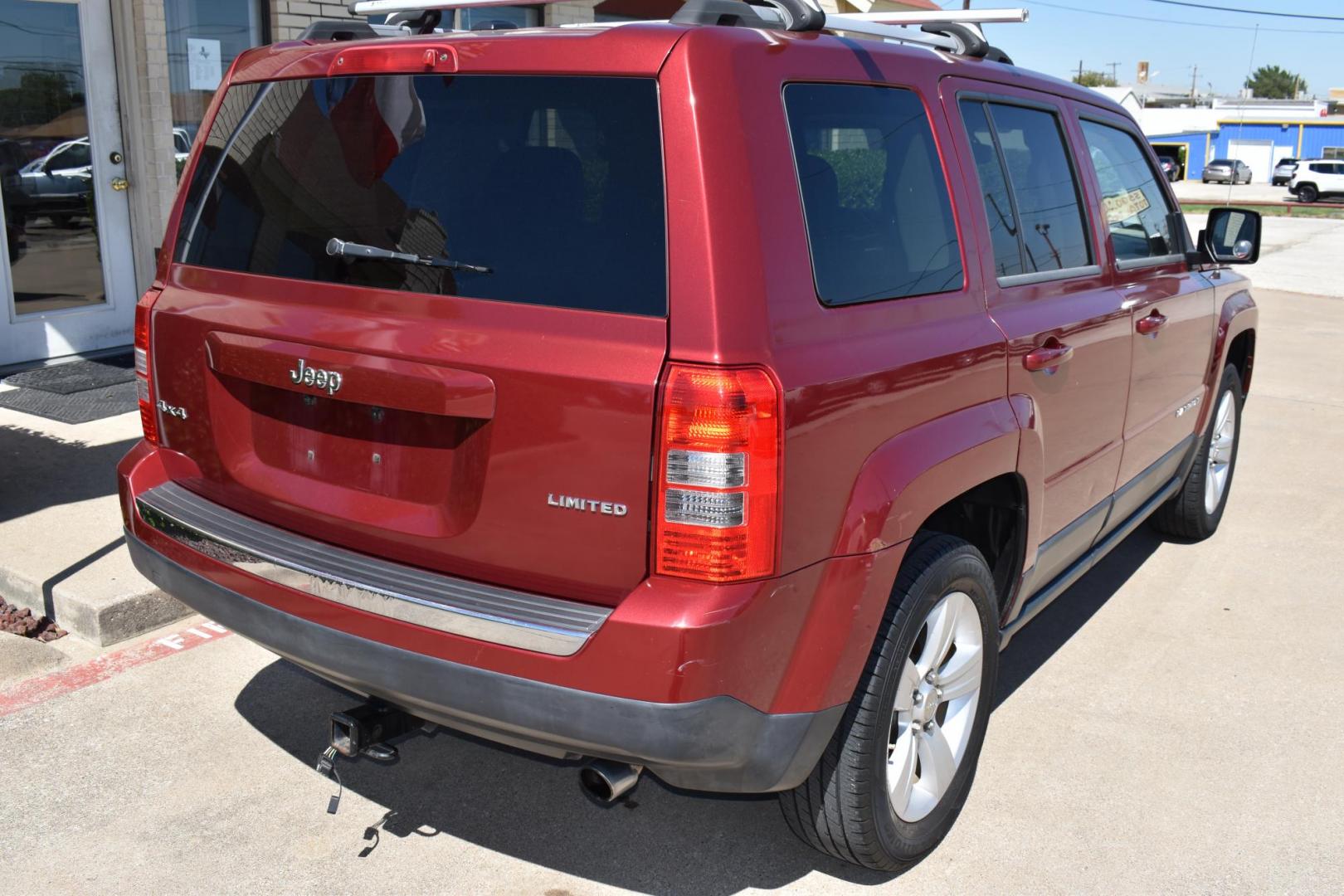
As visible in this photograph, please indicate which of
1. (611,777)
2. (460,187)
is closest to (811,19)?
(460,187)

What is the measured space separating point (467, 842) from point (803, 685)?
3.99 feet

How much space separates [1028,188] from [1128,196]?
103 centimetres

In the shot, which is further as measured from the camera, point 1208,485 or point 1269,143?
point 1269,143

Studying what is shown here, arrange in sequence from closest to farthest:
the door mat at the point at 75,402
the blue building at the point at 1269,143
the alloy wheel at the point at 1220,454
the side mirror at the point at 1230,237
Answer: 1. the side mirror at the point at 1230,237
2. the alloy wheel at the point at 1220,454
3. the door mat at the point at 75,402
4. the blue building at the point at 1269,143

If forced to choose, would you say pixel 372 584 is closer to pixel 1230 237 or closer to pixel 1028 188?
pixel 1028 188

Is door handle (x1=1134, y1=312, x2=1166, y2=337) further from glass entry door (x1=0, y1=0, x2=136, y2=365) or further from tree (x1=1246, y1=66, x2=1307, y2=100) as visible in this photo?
tree (x1=1246, y1=66, x2=1307, y2=100)

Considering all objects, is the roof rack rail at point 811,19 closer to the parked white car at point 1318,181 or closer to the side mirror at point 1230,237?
the side mirror at point 1230,237

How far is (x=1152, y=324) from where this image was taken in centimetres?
433

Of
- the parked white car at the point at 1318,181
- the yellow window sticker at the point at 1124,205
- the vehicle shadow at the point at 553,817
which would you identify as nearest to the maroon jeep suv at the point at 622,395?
the vehicle shadow at the point at 553,817

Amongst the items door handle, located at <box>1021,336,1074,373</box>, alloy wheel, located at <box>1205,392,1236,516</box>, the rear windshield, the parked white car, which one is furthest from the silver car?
the rear windshield

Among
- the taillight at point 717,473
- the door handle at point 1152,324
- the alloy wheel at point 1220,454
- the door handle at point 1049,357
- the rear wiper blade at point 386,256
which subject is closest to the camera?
the taillight at point 717,473

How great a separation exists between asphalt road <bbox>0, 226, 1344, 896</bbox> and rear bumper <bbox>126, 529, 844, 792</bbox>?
59cm

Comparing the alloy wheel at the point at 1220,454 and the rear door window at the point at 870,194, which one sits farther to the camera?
the alloy wheel at the point at 1220,454

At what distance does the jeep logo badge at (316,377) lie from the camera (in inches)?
109
